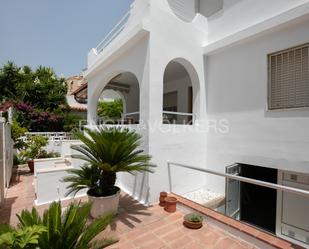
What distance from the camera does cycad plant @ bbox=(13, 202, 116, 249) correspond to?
241 cm

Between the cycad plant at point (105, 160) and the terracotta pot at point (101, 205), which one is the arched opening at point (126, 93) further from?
the terracotta pot at point (101, 205)

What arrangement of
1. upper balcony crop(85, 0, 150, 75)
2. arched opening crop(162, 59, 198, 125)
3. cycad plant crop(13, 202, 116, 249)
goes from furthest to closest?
arched opening crop(162, 59, 198, 125) < upper balcony crop(85, 0, 150, 75) < cycad plant crop(13, 202, 116, 249)

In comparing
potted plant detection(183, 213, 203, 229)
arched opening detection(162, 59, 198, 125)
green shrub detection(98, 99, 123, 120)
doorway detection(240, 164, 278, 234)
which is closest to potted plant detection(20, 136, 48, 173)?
arched opening detection(162, 59, 198, 125)

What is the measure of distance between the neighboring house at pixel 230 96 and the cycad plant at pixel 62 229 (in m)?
3.62

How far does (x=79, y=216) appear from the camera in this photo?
271cm

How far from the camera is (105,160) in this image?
5.20 metres

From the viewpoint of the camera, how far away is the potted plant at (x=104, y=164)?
5113mm

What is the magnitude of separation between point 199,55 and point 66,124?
41.1ft

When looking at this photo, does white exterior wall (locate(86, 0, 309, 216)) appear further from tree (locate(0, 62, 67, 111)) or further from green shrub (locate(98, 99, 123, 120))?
green shrub (locate(98, 99, 123, 120))

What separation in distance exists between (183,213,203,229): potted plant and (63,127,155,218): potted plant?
1.62 m

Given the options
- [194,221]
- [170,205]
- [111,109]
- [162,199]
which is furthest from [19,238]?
[111,109]

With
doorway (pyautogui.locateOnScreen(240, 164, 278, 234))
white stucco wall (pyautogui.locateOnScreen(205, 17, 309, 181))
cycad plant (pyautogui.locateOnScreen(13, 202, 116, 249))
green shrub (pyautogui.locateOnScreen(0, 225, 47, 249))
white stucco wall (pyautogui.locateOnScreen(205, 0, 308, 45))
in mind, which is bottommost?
doorway (pyautogui.locateOnScreen(240, 164, 278, 234))

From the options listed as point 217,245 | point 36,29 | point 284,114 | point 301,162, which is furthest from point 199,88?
point 36,29

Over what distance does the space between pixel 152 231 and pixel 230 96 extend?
205 inches
